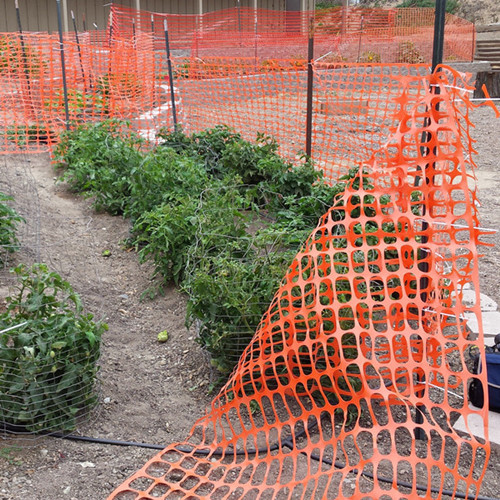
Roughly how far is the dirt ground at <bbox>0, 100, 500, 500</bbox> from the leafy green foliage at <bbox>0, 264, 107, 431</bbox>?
0.14m

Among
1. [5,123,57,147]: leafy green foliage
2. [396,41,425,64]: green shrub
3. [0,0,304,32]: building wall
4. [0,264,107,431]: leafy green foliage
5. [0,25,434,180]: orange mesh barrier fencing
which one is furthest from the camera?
[396,41,425,64]: green shrub

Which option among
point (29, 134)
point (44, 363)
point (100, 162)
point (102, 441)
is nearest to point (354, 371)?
point (102, 441)

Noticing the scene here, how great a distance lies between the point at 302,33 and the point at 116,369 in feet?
63.4

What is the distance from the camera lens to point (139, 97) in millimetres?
11125

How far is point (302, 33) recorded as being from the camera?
21844 mm

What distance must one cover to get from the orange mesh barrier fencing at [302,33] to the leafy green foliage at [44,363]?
45.1 feet

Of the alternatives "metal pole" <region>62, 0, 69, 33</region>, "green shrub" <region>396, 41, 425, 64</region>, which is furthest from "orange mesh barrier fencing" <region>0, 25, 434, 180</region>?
"green shrub" <region>396, 41, 425, 64</region>

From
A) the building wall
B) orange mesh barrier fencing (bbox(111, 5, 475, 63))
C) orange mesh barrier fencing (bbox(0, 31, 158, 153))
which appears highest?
the building wall

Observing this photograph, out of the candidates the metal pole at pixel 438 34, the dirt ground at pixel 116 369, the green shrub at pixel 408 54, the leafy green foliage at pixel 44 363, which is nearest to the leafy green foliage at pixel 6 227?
the dirt ground at pixel 116 369

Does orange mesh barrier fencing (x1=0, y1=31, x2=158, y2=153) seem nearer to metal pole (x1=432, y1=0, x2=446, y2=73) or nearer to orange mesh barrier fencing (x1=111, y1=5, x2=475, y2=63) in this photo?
orange mesh barrier fencing (x1=111, y1=5, x2=475, y2=63)

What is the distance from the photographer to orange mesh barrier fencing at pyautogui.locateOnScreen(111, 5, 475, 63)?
18609mm

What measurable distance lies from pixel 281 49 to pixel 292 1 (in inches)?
220

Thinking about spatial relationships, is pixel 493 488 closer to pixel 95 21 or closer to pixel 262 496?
pixel 262 496

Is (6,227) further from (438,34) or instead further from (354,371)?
(438,34)
